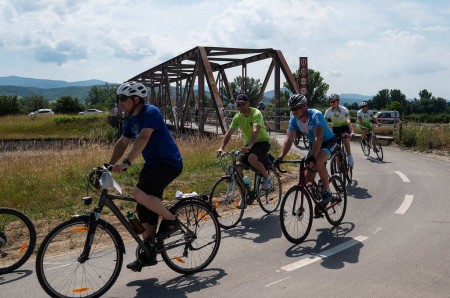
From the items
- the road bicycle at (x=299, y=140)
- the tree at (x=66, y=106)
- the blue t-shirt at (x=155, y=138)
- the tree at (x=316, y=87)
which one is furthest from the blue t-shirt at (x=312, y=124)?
the tree at (x=66, y=106)

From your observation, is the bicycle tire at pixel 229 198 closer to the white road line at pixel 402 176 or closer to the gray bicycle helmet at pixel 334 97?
the gray bicycle helmet at pixel 334 97

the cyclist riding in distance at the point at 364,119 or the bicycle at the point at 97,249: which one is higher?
the cyclist riding in distance at the point at 364,119

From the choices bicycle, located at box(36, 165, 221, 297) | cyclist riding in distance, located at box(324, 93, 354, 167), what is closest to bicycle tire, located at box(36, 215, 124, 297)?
bicycle, located at box(36, 165, 221, 297)

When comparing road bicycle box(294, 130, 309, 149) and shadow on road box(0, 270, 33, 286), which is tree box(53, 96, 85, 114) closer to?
road bicycle box(294, 130, 309, 149)

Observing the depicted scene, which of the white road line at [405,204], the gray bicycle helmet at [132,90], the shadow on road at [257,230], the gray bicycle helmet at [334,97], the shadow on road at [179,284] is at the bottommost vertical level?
the shadow on road at [179,284]

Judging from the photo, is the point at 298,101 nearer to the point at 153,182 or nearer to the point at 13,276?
the point at 153,182

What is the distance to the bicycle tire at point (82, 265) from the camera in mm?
3904

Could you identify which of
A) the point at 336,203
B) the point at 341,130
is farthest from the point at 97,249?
the point at 341,130

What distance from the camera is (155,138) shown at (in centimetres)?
434

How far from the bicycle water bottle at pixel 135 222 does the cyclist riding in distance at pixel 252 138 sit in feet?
8.41

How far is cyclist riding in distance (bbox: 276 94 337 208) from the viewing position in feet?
19.4

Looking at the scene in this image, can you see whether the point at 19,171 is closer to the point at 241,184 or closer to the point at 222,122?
the point at 241,184

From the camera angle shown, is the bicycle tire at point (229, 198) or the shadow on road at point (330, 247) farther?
the bicycle tire at point (229, 198)

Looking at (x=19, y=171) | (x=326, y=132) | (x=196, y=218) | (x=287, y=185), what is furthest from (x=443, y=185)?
(x=19, y=171)
